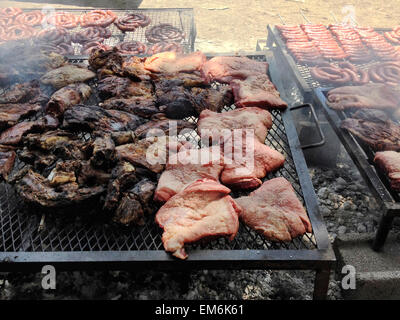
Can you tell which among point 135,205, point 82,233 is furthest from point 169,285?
point 135,205

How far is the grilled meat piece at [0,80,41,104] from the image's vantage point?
3.76 m

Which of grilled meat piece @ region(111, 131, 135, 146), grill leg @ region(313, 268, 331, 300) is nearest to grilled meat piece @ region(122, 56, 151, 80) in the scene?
grilled meat piece @ region(111, 131, 135, 146)

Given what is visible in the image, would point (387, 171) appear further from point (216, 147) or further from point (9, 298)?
point (9, 298)

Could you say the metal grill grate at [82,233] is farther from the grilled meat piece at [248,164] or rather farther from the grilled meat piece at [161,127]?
the grilled meat piece at [161,127]

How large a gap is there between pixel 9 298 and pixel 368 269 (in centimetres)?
320

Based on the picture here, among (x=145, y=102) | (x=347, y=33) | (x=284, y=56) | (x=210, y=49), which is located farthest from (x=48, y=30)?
(x=347, y=33)

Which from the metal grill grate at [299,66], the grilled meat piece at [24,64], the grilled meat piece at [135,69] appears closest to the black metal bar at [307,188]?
the metal grill grate at [299,66]

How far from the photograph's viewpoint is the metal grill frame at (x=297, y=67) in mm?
4598

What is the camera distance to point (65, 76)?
405 centimetres

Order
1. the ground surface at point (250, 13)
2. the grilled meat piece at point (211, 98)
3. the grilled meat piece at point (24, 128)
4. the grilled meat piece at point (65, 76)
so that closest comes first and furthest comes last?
the grilled meat piece at point (24, 128), the grilled meat piece at point (211, 98), the grilled meat piece at point (65, 76), the ground surface at point (250, 13)

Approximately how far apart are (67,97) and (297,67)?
10.7 feet

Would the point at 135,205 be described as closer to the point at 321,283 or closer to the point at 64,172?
the point at 64,172

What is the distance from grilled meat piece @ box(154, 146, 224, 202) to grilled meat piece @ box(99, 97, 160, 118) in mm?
827

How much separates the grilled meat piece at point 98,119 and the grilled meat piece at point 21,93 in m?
0.80
